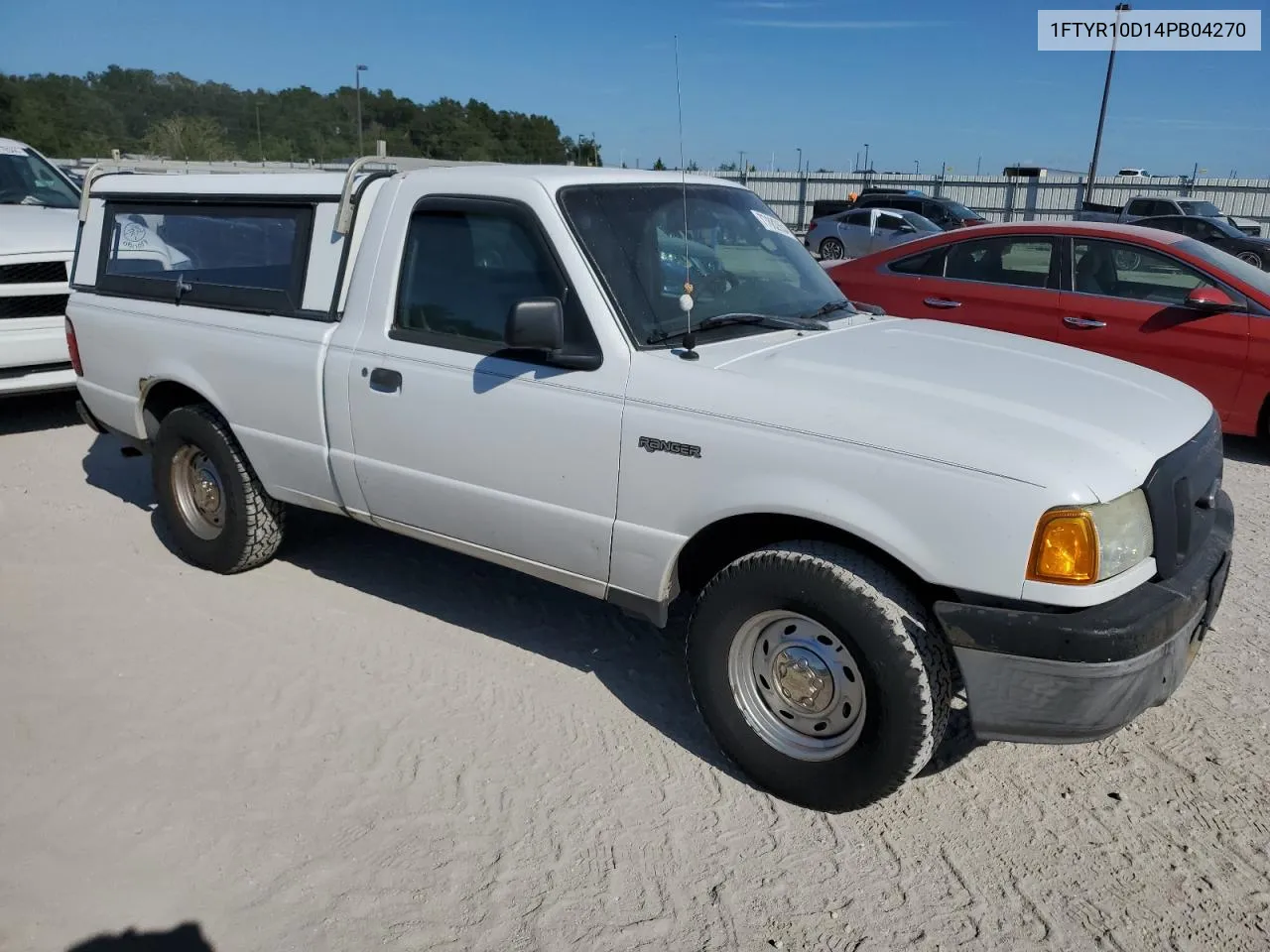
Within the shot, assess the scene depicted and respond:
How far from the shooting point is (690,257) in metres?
3.62

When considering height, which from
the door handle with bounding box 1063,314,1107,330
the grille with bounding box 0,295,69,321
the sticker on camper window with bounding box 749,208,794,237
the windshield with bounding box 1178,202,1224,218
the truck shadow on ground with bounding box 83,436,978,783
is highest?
the sticker on camper window with bounding box 749,208,794,237

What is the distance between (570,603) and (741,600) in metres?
1.71

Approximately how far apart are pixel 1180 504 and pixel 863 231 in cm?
1982

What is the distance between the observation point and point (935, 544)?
2666 millimetres

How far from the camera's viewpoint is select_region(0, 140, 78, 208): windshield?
27.9 ft

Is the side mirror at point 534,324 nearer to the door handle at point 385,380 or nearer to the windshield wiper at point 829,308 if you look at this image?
the door handle at point 385,380

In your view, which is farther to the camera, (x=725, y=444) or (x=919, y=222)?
(x=919, y=222)

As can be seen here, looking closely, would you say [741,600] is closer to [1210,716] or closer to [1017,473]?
[1017,473]

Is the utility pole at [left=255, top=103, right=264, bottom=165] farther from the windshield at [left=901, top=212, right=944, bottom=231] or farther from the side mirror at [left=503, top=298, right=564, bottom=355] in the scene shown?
the side mirror at [left=503, top=298, right=564, bottom=355]

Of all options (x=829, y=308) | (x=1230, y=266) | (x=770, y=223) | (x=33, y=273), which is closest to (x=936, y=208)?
(x=1230, y=266)

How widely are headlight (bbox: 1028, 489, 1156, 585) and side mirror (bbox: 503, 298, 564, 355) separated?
1573mm

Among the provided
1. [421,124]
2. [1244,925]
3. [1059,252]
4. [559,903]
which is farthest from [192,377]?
[421,124]

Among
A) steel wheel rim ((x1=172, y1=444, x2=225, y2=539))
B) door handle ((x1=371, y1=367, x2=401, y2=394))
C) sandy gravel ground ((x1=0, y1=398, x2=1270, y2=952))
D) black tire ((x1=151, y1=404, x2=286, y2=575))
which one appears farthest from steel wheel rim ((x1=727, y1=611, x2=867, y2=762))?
steel wheel rim ((x1=172, y1=444, x2=225, y2=539))

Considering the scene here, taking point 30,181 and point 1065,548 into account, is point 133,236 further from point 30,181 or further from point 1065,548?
point 30,181
